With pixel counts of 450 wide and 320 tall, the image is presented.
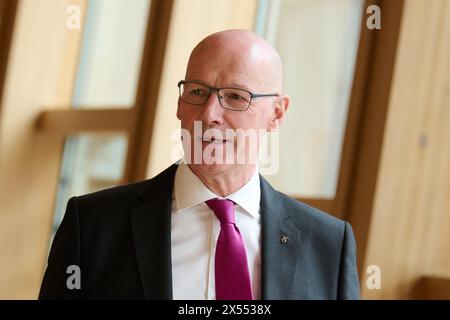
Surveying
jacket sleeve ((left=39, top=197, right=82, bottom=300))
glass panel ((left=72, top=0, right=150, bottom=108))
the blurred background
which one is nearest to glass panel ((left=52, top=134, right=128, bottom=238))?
the blurred background

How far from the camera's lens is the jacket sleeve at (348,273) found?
61.7 inches

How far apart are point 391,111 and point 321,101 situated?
484 millimetres

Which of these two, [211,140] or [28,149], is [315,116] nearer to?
[211,140]

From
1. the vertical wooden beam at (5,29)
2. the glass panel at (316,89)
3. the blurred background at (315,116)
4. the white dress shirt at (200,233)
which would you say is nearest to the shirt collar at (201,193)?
the white dress shirt at (200,233)

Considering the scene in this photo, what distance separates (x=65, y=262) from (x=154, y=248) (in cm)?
19

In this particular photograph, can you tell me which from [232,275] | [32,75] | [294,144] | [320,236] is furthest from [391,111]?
[32,75]

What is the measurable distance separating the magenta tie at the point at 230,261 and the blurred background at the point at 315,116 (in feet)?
3.85

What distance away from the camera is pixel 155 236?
151 cm

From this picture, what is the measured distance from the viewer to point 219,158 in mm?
1500

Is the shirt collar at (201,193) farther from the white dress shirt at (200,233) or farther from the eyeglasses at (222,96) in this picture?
the eyeglasses at (222,96)

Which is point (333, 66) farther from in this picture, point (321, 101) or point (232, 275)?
point (232, 275)

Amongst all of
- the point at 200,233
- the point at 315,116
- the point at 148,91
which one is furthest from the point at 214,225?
the point at 148,91

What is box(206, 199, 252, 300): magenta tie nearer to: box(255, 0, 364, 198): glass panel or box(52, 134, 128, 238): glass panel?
box(255, 0, 364, 198): glass panel

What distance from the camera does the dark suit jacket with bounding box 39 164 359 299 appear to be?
1483 mm
